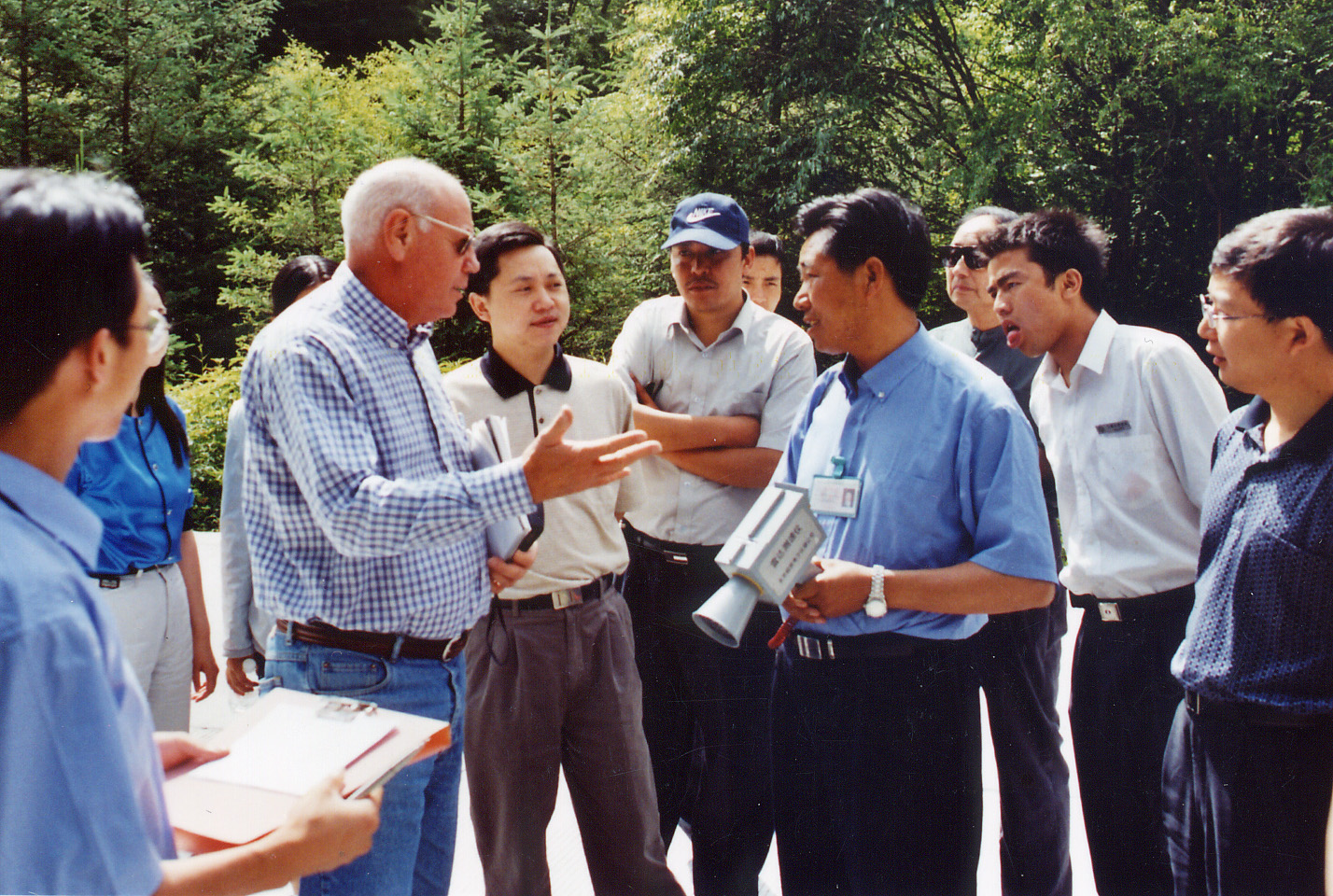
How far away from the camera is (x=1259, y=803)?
177 centimetres

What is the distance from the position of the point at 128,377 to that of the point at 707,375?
221 centimetres

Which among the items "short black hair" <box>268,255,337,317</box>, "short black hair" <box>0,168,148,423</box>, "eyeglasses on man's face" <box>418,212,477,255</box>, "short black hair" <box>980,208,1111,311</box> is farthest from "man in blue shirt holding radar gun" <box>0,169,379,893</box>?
"short black hair" <box>980,208,1111,311</box>

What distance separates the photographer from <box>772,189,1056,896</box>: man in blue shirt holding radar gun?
6.51 feet

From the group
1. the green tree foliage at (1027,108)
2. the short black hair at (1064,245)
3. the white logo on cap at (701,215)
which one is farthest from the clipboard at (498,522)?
the green tree foliage at (1027,108)

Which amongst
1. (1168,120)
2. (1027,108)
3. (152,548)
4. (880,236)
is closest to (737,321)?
(880,236)

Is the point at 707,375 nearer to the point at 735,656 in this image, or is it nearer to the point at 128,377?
the point at 735,656

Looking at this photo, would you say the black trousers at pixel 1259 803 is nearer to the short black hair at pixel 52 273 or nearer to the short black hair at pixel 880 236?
the short black hair at pixel 880 236

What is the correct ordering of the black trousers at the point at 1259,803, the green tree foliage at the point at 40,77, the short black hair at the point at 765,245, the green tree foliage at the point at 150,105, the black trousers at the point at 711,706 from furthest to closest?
the green tree foliage at the point at 150,105, the green tree foliage at the point at 40,77, the short black hair at the point at 765,245, the black trousers at the point at 711,706, the black trousers at the point at 1259,803

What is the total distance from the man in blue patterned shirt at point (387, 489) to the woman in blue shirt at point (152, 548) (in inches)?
41.9

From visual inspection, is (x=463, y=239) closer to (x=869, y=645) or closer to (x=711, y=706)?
(x=869, y=645)

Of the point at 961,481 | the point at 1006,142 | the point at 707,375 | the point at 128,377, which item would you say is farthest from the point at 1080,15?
the point at 128,377

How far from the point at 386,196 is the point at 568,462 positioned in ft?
2.52

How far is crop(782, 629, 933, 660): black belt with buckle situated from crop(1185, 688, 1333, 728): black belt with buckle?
51 centimetres

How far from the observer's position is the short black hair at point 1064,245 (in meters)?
2.81
